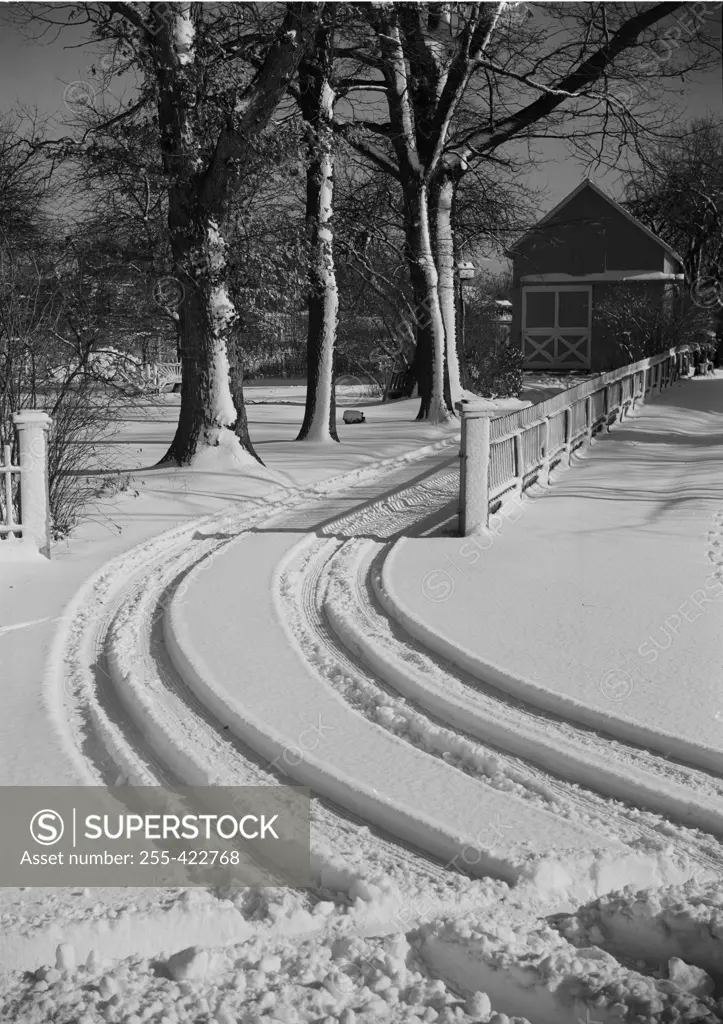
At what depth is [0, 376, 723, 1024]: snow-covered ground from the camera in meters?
3.65

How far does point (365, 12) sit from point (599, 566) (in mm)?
10547

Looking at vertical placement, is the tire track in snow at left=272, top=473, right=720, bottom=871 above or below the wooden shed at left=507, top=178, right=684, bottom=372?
below

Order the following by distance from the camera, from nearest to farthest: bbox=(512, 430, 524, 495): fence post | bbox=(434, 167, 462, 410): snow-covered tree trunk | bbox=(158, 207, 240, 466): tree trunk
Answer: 1. bbox=(512, 430, 524, 495): fence post
2. bbox=(158, 207, 240, 466): tree trunk
3. bbox=(434, 167, 462, 410): snow-covered tree trunk

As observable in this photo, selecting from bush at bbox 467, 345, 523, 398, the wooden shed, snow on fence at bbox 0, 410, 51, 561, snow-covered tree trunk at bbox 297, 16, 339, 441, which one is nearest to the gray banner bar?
snow on fence at bbox 0, 410, 51, 561

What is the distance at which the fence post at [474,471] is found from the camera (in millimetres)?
11047

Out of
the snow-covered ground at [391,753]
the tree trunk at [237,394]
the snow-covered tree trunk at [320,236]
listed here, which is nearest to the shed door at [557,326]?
the snow-covered tree trunk at [320,236]

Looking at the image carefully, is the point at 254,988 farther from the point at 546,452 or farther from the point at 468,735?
the point at 546,452

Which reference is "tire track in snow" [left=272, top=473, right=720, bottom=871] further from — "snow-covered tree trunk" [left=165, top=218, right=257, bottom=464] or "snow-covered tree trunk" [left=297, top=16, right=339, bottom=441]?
"snow-covered tree trunk" [left=297, top=16, right=339, bottom=441]

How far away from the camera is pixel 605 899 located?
13.4ft

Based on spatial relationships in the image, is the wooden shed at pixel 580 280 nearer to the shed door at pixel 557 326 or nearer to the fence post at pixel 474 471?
the shed door at pixel 557 326

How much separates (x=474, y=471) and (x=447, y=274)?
13655 mm

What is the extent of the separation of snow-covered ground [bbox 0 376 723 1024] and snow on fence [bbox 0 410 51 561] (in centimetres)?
36

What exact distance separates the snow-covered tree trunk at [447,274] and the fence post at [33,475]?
1411 cm

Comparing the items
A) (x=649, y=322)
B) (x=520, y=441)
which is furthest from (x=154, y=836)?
(x=649, y=322)
